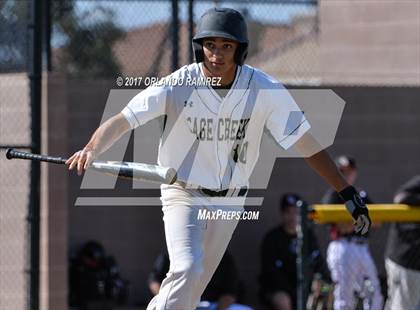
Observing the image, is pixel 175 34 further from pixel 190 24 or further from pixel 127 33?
pixel 127 33

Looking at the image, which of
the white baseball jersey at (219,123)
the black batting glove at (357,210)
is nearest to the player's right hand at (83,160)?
the white baseball jersey at (219,123)

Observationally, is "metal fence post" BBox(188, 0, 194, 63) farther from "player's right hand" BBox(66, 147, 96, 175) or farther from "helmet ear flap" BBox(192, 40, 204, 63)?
"player's right hand" BBox(66, 147, 96, 175)

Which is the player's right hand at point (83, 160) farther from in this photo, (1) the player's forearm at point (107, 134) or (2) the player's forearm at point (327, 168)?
(2) the player's forearm at point (327, 168)

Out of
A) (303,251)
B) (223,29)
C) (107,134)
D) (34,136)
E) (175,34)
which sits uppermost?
(175,34)

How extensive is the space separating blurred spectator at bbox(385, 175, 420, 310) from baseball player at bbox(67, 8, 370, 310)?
2.09 metres

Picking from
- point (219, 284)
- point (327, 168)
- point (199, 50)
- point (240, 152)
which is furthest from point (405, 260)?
point (199, 50)

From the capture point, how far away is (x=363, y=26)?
12883 mm

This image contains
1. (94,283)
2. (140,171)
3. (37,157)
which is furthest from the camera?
(94,283)

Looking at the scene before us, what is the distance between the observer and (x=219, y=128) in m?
7.09

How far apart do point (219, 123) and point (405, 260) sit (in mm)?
2897

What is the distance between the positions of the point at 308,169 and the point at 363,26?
85.4 inches

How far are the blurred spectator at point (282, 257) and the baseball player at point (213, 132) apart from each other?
377 cm

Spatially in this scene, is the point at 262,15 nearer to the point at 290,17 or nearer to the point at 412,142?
the point at 290,17

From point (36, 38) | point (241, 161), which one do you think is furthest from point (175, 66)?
point (241, 161)
